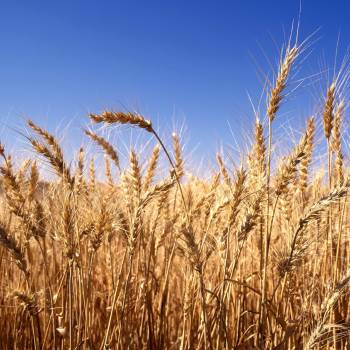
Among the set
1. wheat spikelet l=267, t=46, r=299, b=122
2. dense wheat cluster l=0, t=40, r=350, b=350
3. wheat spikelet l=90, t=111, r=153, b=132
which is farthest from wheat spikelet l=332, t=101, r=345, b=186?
wheat spikelet l=90, t=111, r=153, b=132

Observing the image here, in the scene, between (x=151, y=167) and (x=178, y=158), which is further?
(x=178, y=158)

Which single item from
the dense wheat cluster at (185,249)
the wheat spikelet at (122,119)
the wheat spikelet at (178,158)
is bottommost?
the dense wheat cluster at (185,249)

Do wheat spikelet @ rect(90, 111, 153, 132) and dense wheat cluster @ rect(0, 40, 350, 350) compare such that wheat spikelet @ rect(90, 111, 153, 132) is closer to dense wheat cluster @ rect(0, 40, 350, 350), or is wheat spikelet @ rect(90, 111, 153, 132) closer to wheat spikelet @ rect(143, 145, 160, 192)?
dense wheat cluster @ rect(0, 40, 350, 350)

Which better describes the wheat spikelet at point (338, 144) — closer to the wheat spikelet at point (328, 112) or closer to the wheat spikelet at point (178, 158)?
the wheat spikelet at point (328, 112)

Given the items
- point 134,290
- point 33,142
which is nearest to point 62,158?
point 33,142

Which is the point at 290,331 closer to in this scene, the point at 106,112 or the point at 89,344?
the point at 89,344

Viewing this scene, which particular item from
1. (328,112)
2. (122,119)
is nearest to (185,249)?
(122,119)

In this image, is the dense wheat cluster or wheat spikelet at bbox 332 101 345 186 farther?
wheat spikelet at bbox 332 101 345 186

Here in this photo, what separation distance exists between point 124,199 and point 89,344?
840 mm

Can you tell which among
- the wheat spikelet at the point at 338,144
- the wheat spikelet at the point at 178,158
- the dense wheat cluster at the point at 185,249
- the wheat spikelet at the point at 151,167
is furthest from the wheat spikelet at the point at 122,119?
the wheat spikelet at the point at 338,144

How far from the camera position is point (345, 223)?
9.99 feet

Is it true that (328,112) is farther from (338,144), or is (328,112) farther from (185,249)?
(185,249)

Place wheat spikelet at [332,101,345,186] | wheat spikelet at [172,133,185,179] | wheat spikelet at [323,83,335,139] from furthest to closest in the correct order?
1. wheat spikelet at [172,133,185,179]
2. wheat spikelet at [332,101,345,186]
3. wheat spikelet at [323,83,335,139]

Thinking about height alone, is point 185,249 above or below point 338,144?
below
